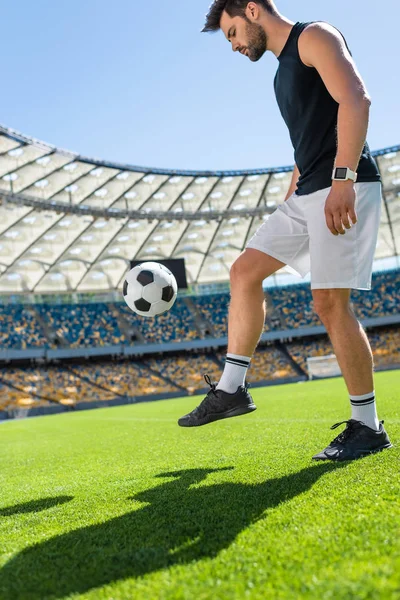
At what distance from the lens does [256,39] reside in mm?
3484

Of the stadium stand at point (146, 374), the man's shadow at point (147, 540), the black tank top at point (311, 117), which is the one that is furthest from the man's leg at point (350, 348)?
the stadium stand at point (146, 374)

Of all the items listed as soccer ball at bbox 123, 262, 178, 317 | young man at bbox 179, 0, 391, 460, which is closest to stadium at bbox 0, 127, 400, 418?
soccer ball at bbox 123, 262, 178, 317

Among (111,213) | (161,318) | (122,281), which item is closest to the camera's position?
(122,281)

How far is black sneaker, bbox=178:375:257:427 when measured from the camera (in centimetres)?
349

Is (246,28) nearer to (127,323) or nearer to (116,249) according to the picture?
(116,249)

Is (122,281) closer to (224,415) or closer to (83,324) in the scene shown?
(83,324)

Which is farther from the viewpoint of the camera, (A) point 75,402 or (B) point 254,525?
(A) point 75,402

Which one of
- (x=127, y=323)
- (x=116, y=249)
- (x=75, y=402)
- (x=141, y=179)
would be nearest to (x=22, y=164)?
(x=141, y=179)

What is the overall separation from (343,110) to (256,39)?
0.87 metres

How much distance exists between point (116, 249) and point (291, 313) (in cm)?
1507

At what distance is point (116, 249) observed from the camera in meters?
33.0

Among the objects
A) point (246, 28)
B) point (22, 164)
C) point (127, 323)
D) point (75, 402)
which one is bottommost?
point (75, 402)

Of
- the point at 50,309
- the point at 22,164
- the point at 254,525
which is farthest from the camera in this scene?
the point at 50,309

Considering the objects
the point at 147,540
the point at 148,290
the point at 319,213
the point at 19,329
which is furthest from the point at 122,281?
the point at 147,540
